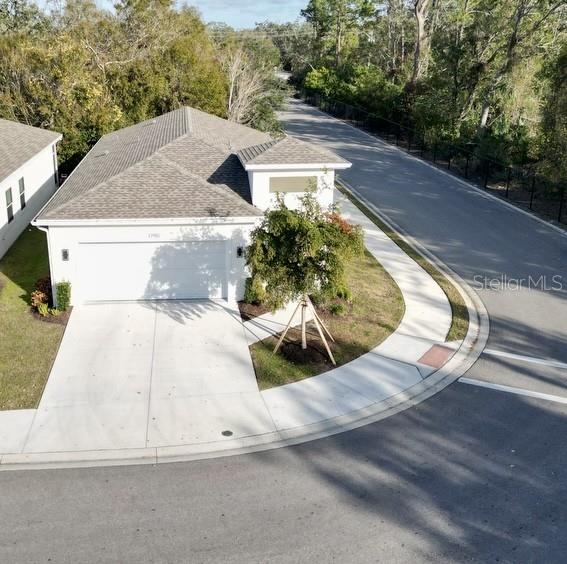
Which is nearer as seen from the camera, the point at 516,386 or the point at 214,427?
the point at 214,427

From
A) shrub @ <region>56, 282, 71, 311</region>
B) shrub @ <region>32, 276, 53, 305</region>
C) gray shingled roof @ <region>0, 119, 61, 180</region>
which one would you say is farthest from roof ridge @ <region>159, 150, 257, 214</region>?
gray shingled roof @ <region>0, 119, 61, 180</region>

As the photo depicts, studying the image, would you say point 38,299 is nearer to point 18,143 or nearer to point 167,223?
point 167,223

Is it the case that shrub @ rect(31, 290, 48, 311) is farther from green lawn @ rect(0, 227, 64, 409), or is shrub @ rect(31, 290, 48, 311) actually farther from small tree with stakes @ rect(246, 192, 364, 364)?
small tree with stakes @ rect(246, 192, 364, 364)

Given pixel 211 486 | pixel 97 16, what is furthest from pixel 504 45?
pixel 211 486

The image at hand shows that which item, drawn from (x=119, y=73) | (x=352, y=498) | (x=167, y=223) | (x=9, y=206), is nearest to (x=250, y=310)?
(x=167, y=223)

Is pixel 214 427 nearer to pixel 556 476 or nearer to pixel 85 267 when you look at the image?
pixel 556 476
